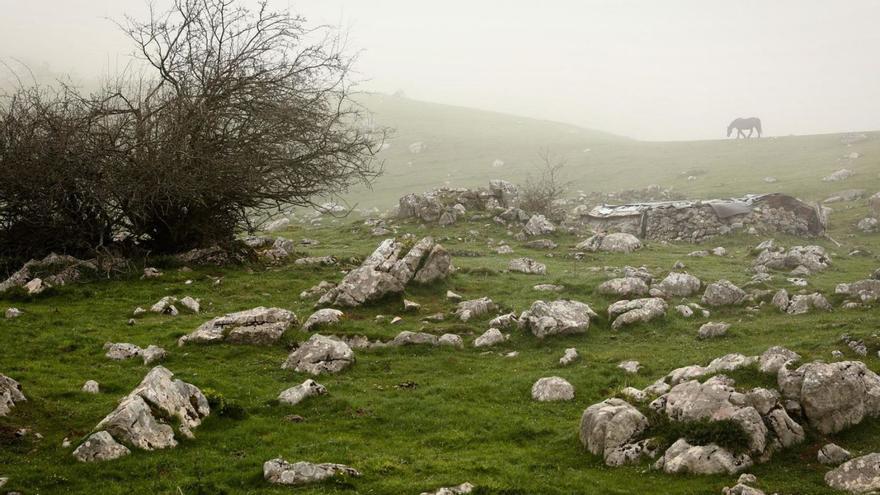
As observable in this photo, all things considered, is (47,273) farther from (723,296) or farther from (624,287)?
(723,296)

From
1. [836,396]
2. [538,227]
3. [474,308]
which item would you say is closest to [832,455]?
[836,396]

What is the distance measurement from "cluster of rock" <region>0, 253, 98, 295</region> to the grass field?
664mm

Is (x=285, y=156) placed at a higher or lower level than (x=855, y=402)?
higher

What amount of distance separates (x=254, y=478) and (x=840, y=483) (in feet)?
29.3

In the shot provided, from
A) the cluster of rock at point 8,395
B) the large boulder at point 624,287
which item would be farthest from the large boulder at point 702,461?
the cluster of rock at point 8,395

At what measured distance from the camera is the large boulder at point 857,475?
29.5 ft

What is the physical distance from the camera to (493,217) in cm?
3606

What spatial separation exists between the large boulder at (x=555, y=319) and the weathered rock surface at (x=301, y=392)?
656cm

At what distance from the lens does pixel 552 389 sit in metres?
14.1

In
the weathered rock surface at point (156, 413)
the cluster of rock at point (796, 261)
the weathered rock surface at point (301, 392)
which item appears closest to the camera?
the weathered rock surface at point (156, 413)

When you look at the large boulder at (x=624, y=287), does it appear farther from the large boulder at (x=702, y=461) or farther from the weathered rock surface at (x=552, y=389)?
the large boulder at (x=702, y=461)

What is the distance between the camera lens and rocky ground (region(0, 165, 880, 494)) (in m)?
10.2

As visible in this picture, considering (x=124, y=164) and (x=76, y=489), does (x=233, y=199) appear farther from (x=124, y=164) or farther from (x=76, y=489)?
(x=76, y=489)

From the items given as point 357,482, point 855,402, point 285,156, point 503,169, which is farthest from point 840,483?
point 503,169
